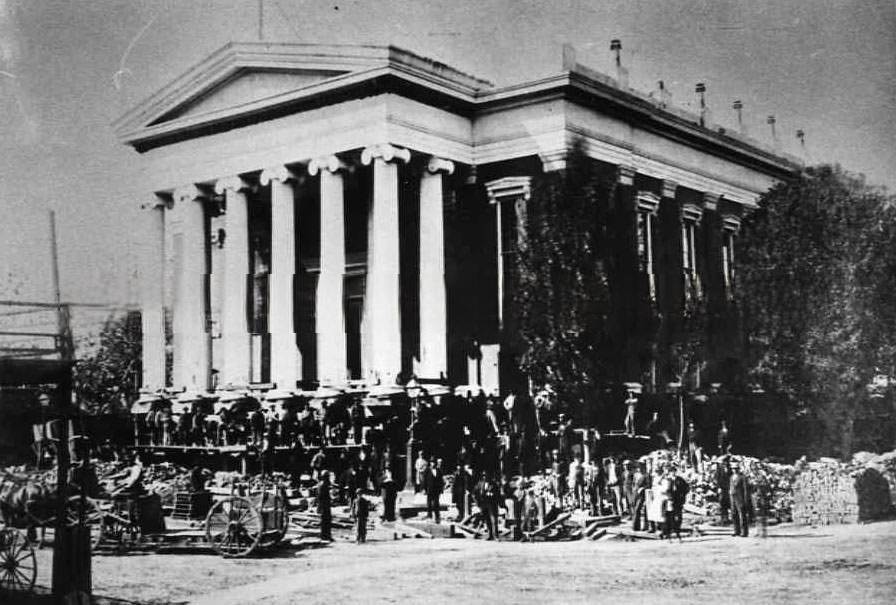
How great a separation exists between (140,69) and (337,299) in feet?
20.5

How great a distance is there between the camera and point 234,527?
37.6 feet

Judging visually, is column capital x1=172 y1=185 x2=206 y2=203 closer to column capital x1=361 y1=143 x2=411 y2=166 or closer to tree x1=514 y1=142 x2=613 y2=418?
column capital x1=361 y1=143 x2=411 y2=166

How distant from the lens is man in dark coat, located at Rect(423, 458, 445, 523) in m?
12.9

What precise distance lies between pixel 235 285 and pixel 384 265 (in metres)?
2.38

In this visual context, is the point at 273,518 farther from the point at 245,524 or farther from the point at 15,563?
the point at 15,563

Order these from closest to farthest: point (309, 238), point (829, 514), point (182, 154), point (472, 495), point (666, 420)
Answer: point (829, 514), point (472, 495), point (666, 420), point (182, 154), point (309, 238)

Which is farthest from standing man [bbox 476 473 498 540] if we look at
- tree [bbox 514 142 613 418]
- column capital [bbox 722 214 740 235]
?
column capital [bbox 722 214 740 235]

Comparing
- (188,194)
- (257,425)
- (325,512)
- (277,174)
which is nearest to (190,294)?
(188,194)

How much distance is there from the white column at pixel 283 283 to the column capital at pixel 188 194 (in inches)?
48.4

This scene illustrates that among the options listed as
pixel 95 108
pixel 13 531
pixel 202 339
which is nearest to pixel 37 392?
pixel 13 531

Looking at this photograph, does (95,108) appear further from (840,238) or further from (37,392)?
(840,238)

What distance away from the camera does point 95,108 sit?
1227cm

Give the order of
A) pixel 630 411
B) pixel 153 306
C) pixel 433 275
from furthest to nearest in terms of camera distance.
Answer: pixel 433 275 → pixel 153 306 → pixel 630 411

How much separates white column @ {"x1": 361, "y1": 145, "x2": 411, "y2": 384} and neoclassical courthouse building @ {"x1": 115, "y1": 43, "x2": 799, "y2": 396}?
3 centimetres
